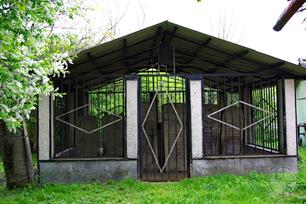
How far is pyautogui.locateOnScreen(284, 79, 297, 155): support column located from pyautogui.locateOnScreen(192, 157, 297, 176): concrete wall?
0.83 feet

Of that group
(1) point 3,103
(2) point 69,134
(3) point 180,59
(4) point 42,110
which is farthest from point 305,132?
(1) point 3,103

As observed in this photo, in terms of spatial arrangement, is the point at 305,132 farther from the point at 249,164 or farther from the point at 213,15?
the point at 213,15

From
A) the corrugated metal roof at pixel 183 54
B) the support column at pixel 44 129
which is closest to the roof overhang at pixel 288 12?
the corrugated metal roof at pixel 183 54

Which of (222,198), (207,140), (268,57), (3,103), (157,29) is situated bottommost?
(222,198)

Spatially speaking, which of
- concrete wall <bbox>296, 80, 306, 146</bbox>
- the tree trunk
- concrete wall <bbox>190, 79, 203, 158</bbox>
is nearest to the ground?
the tree trunk

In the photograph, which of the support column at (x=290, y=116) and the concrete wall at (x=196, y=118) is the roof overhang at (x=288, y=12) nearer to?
the concrete wall at (x=196, y=118)

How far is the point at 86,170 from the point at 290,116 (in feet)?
14.6

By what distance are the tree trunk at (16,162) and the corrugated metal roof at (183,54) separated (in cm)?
200

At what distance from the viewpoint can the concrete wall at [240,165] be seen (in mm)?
7203

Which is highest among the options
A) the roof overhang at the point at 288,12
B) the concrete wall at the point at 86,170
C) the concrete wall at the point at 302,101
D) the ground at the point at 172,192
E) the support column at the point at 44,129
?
the concrete wall at the point at 302,101

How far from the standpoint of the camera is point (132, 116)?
23.5 feet

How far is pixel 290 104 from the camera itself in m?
7.57

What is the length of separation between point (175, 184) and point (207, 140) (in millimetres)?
2344

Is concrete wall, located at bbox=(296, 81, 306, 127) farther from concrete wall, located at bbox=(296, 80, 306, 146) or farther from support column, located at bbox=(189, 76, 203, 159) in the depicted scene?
support column, located at bbox=(189, 76, 203, 159)
